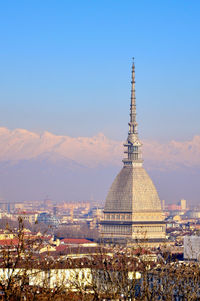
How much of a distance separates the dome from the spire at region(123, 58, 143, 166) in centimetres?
105

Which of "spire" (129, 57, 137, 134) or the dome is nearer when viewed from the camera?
"spire" (129, 57, 137, 134)

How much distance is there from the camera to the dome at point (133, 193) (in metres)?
181

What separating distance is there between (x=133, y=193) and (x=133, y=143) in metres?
8.20

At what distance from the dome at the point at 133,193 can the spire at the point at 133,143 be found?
1.05 meters

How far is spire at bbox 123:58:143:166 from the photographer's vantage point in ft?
570

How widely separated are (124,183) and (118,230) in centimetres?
793

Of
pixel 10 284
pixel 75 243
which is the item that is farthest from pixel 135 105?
pixel 10 284

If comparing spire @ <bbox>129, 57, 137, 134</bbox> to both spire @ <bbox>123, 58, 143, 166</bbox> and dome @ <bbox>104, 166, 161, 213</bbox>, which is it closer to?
spire @ <bbox>123, 58, 143, 166</bbox>

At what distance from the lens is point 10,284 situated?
31.6 meters

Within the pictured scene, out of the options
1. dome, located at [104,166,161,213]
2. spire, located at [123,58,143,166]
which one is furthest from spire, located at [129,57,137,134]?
dome, located at [104,166,161,213]

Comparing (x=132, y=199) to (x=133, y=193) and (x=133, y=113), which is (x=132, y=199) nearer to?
(x=133, y=193)

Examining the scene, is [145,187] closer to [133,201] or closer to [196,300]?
[133,201]

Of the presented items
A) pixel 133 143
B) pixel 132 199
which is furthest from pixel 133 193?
pixel 133 143

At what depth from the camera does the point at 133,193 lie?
18212 centimetres
